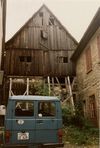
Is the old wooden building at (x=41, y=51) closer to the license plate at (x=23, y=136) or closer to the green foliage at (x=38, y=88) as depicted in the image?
the green foliage at (x=38, y=88)

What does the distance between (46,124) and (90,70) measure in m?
8.31

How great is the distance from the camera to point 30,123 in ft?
24.5

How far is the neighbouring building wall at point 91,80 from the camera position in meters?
13.9

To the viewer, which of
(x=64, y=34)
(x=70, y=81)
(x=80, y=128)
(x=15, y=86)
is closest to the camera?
(x=80, y=128)

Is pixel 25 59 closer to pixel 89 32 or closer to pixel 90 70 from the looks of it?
pixel 90 70

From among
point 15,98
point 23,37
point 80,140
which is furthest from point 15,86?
point 15,98

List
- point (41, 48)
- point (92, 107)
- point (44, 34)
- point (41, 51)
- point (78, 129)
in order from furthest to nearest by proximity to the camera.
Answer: point (44, 34) < point (41, 48) < point (41, 51) < point (92, 107) < point (78, 129)

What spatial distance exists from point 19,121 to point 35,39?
14625mm

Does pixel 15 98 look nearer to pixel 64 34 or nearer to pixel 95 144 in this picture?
pixel 95 144

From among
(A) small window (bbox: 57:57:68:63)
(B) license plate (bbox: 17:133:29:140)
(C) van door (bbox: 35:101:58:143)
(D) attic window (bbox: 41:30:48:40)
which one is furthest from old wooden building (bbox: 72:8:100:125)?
(B) license plate (bbox: 17:133:29:140)

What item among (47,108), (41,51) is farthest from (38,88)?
(47,108)

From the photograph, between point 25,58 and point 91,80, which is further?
point 25,58

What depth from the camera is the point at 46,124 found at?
756 cm

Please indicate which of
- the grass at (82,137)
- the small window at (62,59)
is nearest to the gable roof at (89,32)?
the small window at (62,59)
